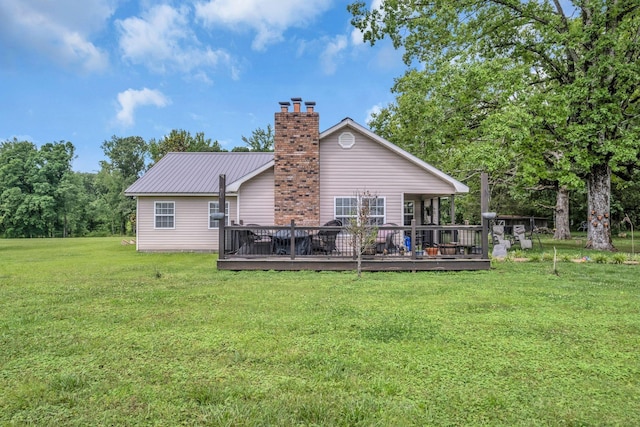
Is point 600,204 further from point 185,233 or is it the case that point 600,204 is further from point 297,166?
point 185,233

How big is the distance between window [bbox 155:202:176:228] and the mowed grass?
31.2 feet

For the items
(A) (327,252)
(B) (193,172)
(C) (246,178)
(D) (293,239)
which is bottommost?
A: (A) (327,252)

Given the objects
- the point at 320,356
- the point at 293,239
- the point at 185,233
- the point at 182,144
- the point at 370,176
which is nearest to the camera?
the point at 320,356

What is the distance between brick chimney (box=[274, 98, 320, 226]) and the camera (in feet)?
40.7

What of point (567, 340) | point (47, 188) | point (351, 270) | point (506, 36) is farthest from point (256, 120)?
point (567, 340)

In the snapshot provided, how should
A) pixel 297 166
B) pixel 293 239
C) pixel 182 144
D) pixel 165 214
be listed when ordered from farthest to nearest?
1. pixel 182 144
2. pixel 165 214
3. pixel 297 166
4. pixel 293 239

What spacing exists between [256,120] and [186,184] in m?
29.7

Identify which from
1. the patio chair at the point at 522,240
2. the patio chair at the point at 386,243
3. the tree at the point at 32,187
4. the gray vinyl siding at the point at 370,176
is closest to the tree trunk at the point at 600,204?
the patio chair at the point at 522,240

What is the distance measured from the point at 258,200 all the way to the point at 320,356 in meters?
9.85

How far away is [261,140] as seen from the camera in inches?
1827

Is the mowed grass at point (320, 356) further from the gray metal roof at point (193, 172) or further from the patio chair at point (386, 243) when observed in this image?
the gray metal roof at point (193, 172)

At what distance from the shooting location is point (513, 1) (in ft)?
48.6

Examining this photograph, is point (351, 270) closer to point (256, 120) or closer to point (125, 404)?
point (125, 404)

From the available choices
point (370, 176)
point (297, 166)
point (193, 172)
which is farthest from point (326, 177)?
point (193, 172)
